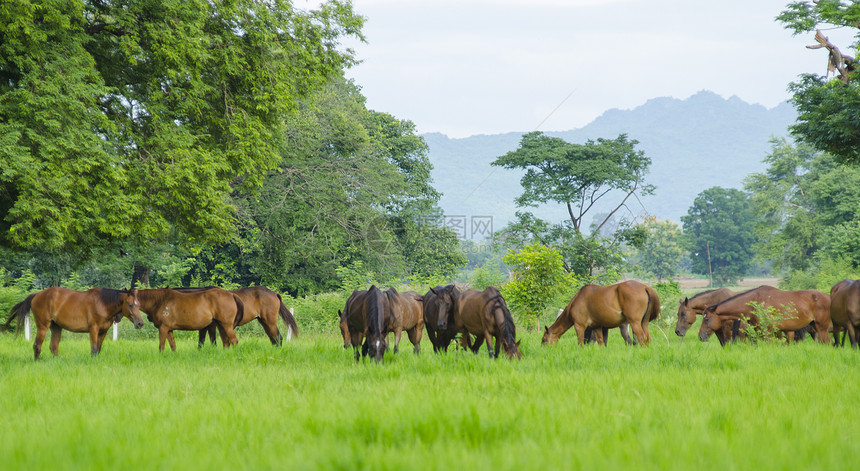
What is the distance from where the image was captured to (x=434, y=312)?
13.6 m

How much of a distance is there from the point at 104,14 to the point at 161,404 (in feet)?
39.8

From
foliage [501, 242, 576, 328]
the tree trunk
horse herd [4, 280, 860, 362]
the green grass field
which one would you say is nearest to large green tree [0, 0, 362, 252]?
horse herd [4, 280, 860, 362]

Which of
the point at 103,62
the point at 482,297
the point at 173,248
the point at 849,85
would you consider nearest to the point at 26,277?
the point at 173,248

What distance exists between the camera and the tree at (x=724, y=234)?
10181cm

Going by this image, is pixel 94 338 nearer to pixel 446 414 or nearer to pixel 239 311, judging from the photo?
pixel 239 311

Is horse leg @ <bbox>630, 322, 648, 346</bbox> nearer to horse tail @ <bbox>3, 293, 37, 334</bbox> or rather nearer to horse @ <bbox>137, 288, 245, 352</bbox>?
horse @ <bbox>137, 288, 245, 352</bbox>

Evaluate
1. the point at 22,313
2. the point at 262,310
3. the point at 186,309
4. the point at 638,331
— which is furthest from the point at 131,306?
the point at 638,331

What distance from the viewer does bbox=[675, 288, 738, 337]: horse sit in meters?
17.4

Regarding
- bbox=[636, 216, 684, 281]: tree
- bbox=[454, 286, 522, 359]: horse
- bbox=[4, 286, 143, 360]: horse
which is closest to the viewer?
bbox=[454, 286, 522, 359]: horse

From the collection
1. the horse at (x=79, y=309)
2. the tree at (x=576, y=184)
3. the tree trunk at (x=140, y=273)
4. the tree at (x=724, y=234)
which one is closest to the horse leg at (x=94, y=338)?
the horse at (x=79, y=309)

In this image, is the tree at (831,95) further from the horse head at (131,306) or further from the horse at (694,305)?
the horse head at (131,306)

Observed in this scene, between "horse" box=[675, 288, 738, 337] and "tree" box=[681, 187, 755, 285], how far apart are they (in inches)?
3543

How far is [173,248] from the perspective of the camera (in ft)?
109

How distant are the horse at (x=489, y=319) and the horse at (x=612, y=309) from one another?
3.10 meters
